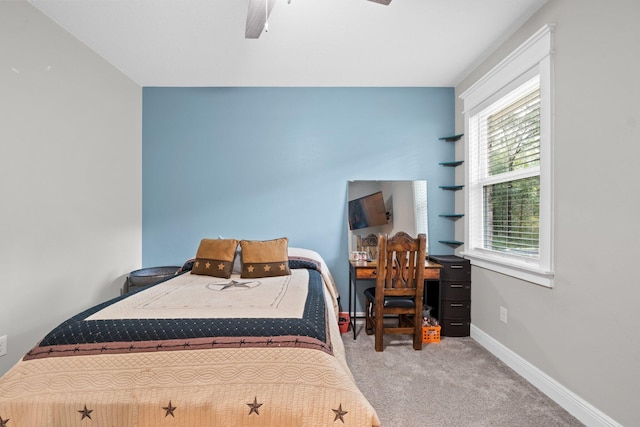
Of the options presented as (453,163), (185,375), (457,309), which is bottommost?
(457,309)

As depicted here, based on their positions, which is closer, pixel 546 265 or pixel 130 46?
pixel 546 265

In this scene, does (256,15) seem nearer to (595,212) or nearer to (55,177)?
(55,177)

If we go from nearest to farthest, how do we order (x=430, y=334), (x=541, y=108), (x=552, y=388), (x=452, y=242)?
(x=552, y=388), (x=541, y=108), (x=430, y=334), (x=452, y=242)

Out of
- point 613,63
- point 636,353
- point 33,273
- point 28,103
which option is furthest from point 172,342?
point 613,63

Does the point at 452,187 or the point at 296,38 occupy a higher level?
the point at 296,38

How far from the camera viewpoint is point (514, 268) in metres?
2.24

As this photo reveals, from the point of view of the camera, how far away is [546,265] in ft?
6.35

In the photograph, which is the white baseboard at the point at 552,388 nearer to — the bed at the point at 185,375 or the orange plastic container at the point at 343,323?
the orange plastic container at the point at 343,323

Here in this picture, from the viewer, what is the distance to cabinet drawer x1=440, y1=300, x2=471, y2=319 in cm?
283

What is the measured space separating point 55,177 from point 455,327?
3.65m

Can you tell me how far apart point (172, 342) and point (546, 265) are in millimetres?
2262

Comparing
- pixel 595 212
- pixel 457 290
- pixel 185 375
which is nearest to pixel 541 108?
pixel 595 212

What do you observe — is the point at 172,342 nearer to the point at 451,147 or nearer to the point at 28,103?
the point at 28,103

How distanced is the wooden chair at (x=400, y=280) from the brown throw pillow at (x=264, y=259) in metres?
0.81
